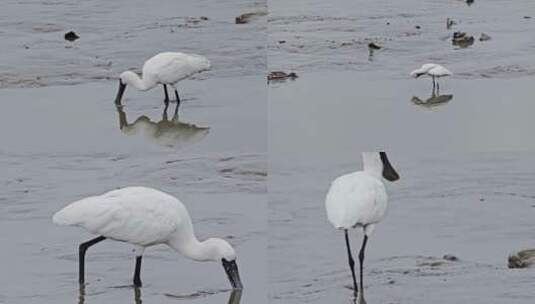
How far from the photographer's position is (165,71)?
8.60m

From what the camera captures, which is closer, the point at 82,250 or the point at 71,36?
the point at 82,250

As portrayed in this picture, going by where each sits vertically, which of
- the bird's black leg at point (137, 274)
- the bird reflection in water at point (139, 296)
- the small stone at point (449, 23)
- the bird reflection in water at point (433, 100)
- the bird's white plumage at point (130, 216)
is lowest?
the bird reflection in water at point (139, 296)

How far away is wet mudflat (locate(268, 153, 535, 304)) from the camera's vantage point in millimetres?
7211

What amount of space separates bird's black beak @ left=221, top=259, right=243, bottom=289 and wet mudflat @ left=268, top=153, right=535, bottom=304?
20cm

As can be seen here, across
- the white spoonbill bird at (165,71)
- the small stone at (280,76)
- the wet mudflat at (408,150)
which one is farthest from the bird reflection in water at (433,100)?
the white spoonbill bird at (165,71)

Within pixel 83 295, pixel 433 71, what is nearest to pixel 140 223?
pixel 83 295

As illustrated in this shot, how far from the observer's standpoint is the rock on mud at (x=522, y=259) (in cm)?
744

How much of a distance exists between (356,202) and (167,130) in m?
1.68

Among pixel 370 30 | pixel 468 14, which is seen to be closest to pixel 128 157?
pixel 370 30

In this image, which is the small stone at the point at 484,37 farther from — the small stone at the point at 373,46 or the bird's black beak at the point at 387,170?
the bird's black beak at the point at 387,170

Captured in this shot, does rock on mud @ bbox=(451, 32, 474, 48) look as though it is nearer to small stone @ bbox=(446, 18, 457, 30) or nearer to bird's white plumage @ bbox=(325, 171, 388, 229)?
small stone @ bbox=(446, 18, 457, 30)

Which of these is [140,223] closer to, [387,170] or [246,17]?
[387,170]

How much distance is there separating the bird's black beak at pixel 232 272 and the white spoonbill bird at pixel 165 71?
1.82 m

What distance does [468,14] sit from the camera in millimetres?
10180
